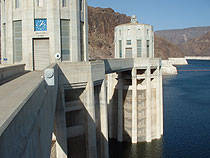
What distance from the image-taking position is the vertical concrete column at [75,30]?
67.4ft

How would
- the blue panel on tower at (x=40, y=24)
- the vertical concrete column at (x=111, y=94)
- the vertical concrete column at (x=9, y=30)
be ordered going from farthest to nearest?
the vertical concrete column at (x=111, y=94), the vertical concrete column at (x=9, y=30), the blue panel on tower at (x=40, y=24)

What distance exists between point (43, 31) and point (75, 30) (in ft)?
8.13

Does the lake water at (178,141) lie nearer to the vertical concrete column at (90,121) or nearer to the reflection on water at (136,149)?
the reflection on water at (136,149)

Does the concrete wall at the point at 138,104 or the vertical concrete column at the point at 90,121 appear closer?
the vertical concrete column at the point at 90,121

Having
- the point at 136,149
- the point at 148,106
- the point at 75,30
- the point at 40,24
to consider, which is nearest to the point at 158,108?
the point at 148,106

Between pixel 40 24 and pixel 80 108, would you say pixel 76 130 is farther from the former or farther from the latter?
pixel 40 24

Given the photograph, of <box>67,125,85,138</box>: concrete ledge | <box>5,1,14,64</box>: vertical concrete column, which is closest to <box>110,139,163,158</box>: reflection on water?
<box>67,125,85,138</box>: concrete ledge

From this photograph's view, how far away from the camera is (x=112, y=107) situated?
1777 inches

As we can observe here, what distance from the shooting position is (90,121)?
770 inches

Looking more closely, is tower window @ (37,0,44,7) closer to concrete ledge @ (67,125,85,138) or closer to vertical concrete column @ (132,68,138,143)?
concrete ledge @ (67,125,85,138)

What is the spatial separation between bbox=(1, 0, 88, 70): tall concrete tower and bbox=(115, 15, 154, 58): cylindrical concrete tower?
21620 millimetres

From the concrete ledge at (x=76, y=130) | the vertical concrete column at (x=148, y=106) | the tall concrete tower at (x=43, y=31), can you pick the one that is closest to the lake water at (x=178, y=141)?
the vertical concrete column at (x=148, y=106)

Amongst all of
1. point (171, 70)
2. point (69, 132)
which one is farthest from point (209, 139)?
point (171, 70)

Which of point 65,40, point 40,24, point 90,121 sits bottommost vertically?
point 90,121
